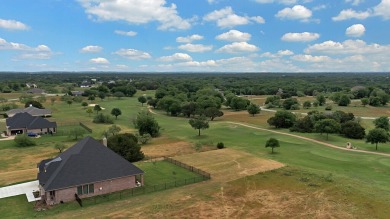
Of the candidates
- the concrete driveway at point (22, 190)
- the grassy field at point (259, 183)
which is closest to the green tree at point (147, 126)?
the grassy field at point (259, 183)

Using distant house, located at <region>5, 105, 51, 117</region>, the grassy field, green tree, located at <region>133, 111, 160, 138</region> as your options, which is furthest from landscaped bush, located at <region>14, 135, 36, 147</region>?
distant house, located at <region>5, 105, 51, 117</region>

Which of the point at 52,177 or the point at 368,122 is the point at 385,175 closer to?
the point at 52,177

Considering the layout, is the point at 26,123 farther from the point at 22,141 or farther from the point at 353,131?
the point at 353,131

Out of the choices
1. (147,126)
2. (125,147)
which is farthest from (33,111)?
(125,147)

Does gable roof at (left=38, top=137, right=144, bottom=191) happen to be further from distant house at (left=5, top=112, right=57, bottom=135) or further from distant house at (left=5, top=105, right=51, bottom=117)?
distant house at (left=5, top=105, right=51, bottom=117)

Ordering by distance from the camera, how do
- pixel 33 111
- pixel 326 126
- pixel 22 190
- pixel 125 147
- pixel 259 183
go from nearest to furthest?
pixel 22 190, pixel 259 183, pixel 125 147, pixel 326 126, pixel 33 111

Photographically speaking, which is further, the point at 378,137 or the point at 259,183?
the point at 378,137

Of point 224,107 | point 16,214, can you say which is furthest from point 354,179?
point 224,107
